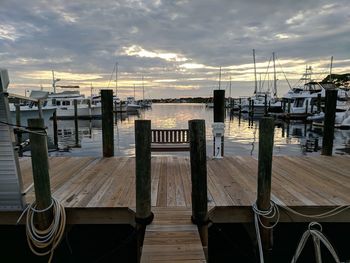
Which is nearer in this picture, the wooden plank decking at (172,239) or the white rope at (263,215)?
the wooden plank decking at (172,239)

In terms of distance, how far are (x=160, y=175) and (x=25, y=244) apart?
2.60 metres

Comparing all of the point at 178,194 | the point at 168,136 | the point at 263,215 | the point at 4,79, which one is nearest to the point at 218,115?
the point at 168,136

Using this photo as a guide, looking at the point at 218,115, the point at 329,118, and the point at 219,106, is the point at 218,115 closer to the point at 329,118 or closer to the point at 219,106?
the point at 219,106

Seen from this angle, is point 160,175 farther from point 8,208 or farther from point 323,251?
point 323,251

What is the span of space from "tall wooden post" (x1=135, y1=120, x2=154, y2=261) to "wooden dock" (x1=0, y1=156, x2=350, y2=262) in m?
0.17

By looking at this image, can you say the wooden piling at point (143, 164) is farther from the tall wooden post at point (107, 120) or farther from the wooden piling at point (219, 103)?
the wooden piling at point (219, 103)

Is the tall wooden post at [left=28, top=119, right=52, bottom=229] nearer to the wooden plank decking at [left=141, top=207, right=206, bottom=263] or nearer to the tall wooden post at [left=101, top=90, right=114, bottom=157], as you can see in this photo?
the wooden plank decking at [left=141, top=207, right=206, bottom=263]

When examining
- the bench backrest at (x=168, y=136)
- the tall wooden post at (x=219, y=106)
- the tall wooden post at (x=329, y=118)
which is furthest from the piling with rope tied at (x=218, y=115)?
the tall wooden post at (x=329, y=118)

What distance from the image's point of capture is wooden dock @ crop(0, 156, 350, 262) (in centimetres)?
332

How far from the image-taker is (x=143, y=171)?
3322 millimetres

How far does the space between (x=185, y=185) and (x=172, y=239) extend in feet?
5.03

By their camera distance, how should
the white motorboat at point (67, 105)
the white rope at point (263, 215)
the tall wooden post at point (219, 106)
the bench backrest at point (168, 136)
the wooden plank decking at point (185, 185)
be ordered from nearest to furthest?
the white rope at point (263, 215)
the wooden plank decking at point (185, 185)
the tall wooden post at point (219, 106)
the bench backrest at point (168, 136)
the white motorboat at point (67, 105)

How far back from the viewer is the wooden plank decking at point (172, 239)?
2.86 m

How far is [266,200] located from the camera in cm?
352
